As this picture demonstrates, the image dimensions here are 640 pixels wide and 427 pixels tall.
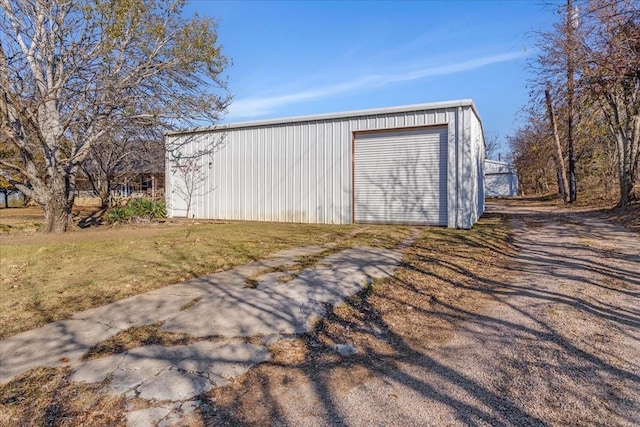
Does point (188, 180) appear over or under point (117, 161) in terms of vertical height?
under

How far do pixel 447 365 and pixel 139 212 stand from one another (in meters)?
14.5

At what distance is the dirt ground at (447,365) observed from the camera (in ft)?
7.62

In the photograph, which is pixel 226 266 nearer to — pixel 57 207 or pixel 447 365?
pixel 447 365

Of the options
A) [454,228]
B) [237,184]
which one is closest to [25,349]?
[454,228]

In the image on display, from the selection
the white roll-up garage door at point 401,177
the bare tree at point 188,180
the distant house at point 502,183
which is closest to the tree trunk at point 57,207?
the bare tree at point 188,180

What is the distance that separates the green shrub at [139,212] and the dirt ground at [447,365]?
1242cm

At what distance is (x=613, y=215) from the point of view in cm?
1313

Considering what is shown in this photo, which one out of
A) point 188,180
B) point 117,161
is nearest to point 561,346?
point 188,180

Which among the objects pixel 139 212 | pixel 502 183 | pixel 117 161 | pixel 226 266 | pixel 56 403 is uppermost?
pixel 502 183

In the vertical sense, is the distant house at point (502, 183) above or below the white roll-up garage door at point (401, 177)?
→ above

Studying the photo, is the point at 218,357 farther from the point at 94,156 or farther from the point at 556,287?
the point at 94,156

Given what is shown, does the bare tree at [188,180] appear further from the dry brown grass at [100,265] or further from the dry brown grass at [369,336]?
the dry brown grass at [369,336]

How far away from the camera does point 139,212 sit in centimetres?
1506

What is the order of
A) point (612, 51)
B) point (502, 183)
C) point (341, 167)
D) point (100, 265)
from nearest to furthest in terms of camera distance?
point (100, 265) < point (612, 51) < point (341, 167) < point (502, 183)
